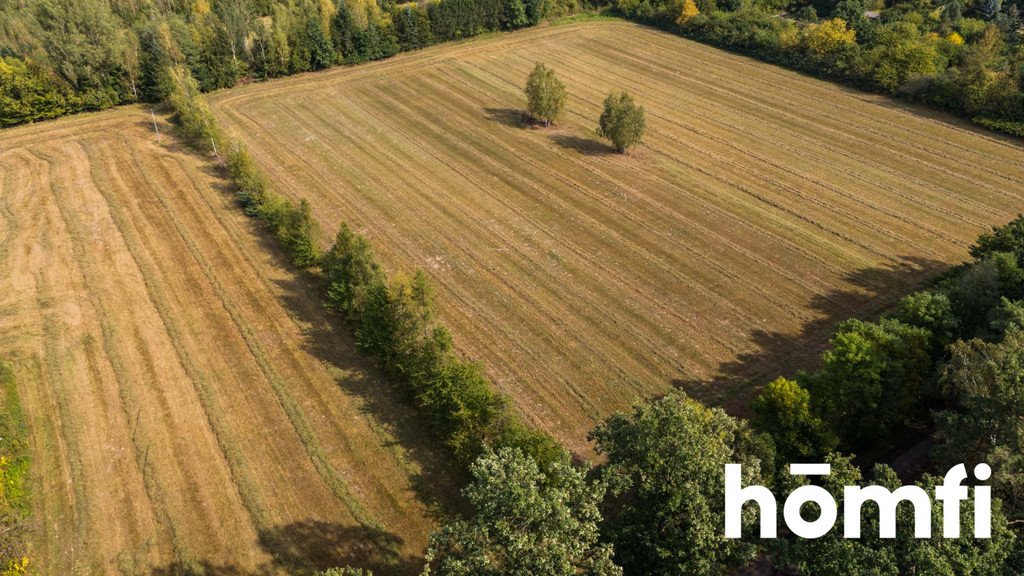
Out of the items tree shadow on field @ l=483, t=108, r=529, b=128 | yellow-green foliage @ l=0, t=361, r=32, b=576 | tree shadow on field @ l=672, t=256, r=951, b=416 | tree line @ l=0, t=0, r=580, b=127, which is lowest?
yellow-green foliage @ l=0, t=361, r=32, b=576

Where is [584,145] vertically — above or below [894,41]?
below

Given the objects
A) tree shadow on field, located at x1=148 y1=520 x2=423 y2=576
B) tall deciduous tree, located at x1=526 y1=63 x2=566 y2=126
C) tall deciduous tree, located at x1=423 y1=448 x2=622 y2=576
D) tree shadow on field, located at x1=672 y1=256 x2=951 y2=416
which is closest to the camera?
tall deciduous tree, located at x1=423 y1=448 x2=622 y2=576

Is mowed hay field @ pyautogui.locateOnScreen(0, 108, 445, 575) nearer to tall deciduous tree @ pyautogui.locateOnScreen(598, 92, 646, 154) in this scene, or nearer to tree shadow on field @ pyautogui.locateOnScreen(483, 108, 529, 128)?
tree shadow on field @ pyautogui.locateOnScreen(483, 108, 529, 128)

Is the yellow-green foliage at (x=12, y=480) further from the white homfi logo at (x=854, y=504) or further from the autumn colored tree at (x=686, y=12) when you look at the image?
the autumn colored tree at (x=686, y=12)

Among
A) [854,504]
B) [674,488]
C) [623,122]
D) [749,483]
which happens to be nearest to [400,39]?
[623,122]

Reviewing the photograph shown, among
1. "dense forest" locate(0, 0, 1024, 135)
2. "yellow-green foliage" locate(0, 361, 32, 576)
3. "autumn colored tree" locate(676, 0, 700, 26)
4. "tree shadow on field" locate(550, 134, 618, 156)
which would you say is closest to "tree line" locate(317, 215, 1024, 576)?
"yellow-green foliage" locate(0, 361, 32, 576)

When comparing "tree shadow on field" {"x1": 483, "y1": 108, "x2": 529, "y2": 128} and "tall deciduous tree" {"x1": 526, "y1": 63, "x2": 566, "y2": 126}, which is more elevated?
"tall deciduous tree" {"x1": 526, "y1": 63, "x2": 566, "y2": 126}

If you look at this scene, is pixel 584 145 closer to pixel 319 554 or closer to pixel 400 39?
pixel 400 39
